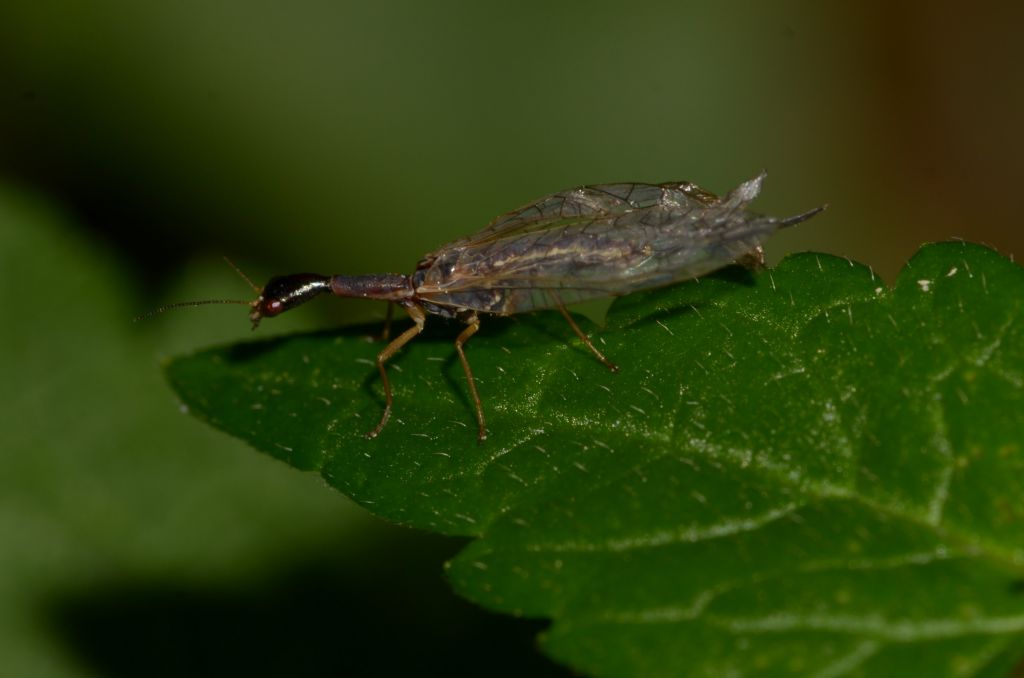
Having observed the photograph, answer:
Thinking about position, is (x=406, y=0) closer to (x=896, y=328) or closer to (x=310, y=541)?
(x=310, y=541)

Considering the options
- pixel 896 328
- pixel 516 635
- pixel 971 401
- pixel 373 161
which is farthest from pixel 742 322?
pixel 373 161

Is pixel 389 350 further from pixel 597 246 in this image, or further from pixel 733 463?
pixel 733 463

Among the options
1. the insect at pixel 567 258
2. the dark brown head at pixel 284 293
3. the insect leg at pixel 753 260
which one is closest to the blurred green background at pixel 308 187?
the dark brown head at pixel 284 293

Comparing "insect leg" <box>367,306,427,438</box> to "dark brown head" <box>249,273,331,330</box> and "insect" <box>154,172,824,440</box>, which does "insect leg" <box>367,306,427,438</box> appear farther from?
"dark brown head" <box>249,273,331,330</box>

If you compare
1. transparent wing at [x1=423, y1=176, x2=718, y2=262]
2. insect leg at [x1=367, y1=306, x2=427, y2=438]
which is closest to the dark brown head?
insect leg at [x1=367, y1=306, x2=427, y2=438]

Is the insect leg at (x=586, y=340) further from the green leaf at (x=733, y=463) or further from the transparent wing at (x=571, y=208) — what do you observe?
the transparent wing at (x=571, y=208)
